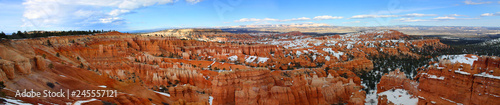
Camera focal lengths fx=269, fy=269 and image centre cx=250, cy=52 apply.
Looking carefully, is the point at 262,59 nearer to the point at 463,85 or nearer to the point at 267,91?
the point at 267,91

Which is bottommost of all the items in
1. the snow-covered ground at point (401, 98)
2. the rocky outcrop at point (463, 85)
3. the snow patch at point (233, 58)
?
the snow-covered ground at point (401, 98)

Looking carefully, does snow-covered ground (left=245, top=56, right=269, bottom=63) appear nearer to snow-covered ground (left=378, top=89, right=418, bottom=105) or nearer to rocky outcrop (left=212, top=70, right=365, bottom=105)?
rocky outcrop (left=212, top=70, right=365, bottom=105)

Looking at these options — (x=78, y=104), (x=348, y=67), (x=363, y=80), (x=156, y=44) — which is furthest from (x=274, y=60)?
(x=78, y=104)

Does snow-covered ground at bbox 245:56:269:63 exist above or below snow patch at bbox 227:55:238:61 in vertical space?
below

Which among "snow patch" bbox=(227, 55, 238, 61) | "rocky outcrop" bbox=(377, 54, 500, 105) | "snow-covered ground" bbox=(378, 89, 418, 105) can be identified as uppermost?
"rocky outcrop" bbox=(377, 54, 500, 105)

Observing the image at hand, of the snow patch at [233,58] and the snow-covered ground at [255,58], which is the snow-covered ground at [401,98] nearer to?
the snow-covered ground at [255,58]

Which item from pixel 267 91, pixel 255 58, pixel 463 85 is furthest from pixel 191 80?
pixel 463 85

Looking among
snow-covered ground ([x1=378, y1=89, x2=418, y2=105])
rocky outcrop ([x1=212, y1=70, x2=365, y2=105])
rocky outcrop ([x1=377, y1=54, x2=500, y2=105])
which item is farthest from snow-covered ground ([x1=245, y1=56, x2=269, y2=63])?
rocky outcrop ([x1=377, y1=54, x2=500, y2=105])

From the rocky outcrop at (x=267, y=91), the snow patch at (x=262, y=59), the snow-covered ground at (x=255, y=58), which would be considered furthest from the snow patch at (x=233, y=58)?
the rocky outcrop at (x=267, y=91)
